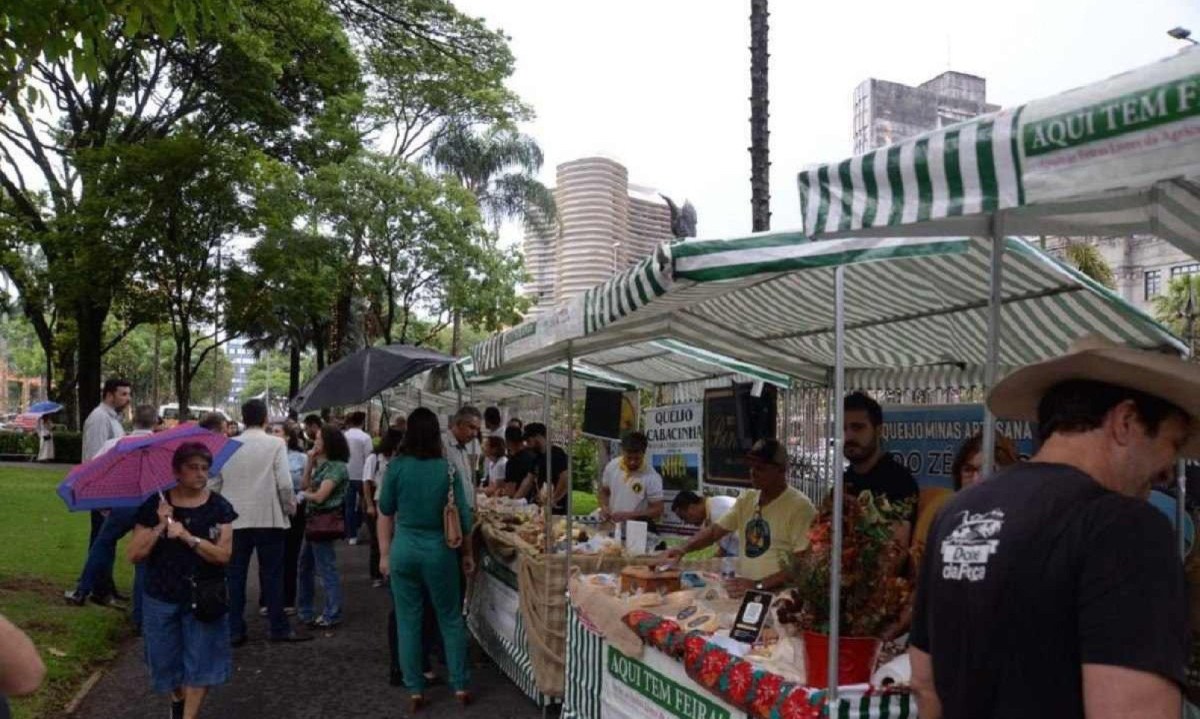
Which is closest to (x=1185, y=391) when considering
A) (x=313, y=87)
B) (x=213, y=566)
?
Answer: (x=213, y=566)

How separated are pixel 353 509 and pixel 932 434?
972 centimetres

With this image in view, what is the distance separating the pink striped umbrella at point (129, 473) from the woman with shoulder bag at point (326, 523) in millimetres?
2748

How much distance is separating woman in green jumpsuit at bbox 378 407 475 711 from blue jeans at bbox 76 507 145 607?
2770 mm

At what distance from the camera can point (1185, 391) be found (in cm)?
194

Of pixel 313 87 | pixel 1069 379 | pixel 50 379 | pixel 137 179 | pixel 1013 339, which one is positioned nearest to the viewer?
pixel 1069 379

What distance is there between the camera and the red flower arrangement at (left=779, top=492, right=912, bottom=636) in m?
3.31

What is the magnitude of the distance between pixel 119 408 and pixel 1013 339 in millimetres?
7717

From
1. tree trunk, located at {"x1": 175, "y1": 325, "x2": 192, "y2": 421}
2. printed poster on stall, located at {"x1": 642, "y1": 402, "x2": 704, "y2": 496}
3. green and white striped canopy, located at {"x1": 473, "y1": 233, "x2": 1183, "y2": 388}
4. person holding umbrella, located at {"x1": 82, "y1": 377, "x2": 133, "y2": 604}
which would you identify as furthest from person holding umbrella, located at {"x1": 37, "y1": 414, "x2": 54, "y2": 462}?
green and white striped canopy, located at {"x1": 473, "y1": 233, "x2": 1183, "y2": 388}

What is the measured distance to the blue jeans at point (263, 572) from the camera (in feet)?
26.1

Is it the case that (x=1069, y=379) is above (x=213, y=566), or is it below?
above

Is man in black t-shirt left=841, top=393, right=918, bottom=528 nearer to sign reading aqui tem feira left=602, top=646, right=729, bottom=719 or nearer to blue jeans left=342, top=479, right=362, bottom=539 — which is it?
sign reading aqui tem feira left=602, top=646, right=729, bottom=719

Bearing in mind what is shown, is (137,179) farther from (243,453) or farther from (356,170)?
(243,453)

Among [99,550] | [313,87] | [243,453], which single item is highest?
[313,87]

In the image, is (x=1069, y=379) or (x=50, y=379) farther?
(x=50, y=379)
